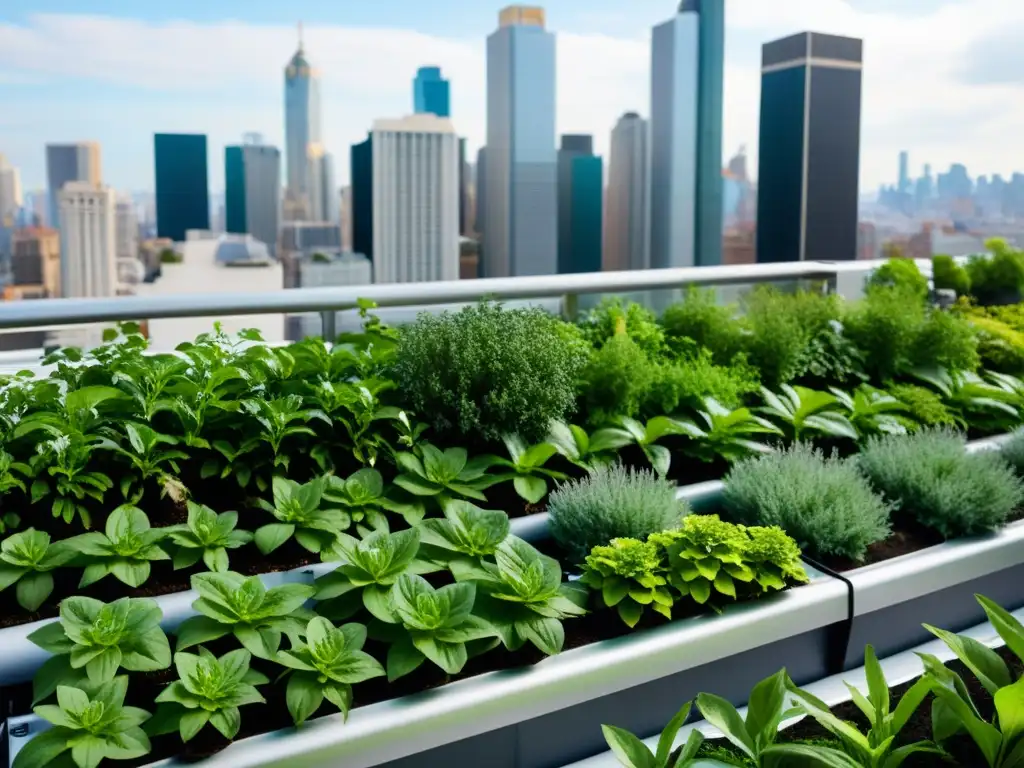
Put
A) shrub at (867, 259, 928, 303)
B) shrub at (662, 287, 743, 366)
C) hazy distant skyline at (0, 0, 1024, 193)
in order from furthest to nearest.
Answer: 1. hazy distant skyline at (0, 0, 1024, 193)
2. shrub at (867, 259, 928, 303)
3. shrub at (662, 287, 743, 366)

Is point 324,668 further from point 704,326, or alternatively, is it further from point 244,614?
point 704,326

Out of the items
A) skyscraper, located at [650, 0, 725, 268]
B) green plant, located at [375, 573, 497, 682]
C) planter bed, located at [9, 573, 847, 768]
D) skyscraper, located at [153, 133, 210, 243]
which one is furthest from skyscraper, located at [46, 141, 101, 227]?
planter bed, located at [9, 573, 847, 768]

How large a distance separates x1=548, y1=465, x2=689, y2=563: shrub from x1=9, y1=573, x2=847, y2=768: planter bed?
0.84 ft

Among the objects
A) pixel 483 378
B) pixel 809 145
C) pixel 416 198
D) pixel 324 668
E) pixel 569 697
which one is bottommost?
pixel 569 697

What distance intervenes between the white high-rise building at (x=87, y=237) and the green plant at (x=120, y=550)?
6343 millimetres

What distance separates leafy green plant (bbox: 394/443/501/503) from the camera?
7.00ft

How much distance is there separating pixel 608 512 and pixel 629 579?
206 millimetres

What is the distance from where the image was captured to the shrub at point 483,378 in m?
2.35

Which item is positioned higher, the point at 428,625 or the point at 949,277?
the point at 949,277

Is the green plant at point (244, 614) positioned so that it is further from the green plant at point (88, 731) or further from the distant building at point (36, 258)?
the distant building at point (36, 258)

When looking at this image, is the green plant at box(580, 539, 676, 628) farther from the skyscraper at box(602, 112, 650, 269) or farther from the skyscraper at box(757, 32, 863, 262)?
the skyscraper at box(602, 112, 650, 269)

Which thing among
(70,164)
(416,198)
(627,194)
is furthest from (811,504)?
(70,164)

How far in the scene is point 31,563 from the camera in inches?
68.7

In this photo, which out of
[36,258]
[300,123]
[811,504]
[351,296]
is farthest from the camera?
[300,123]
